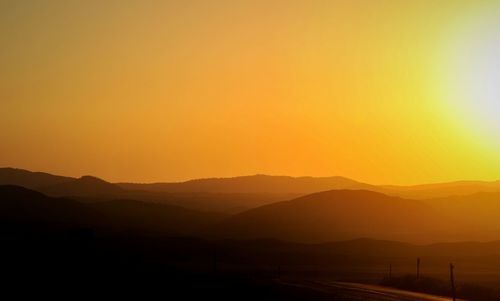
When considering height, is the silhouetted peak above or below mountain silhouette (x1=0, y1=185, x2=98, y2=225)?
above

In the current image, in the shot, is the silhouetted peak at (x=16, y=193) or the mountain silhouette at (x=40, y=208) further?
the silhouetted peak at (x=16, y=193)

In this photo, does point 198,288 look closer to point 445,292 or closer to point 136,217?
point 445,292

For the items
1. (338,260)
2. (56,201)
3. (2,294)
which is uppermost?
(56,201)

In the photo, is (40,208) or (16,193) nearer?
(40,208)

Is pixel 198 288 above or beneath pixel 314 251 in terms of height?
beneath

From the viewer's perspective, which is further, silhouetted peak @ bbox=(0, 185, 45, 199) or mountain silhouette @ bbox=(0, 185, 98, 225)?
silhouetted peak @ bbox=(0, 185, 45, 199)

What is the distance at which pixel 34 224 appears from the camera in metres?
109

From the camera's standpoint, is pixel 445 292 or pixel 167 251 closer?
pixel 445 292

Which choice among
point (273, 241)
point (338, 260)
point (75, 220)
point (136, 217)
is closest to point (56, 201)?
point (75, 220)

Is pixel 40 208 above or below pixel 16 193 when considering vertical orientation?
below

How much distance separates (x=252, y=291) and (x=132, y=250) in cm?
5798

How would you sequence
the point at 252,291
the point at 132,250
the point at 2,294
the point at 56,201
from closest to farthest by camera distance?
the point at 2,294 → the point at 252,291 → the point at 132,250 → the point at 56,201

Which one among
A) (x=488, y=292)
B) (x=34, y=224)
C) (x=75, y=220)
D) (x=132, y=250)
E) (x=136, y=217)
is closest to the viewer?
(x=488, y=292)

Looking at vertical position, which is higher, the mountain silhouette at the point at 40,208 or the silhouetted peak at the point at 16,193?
the silhouetted peak at the point at 16,193
